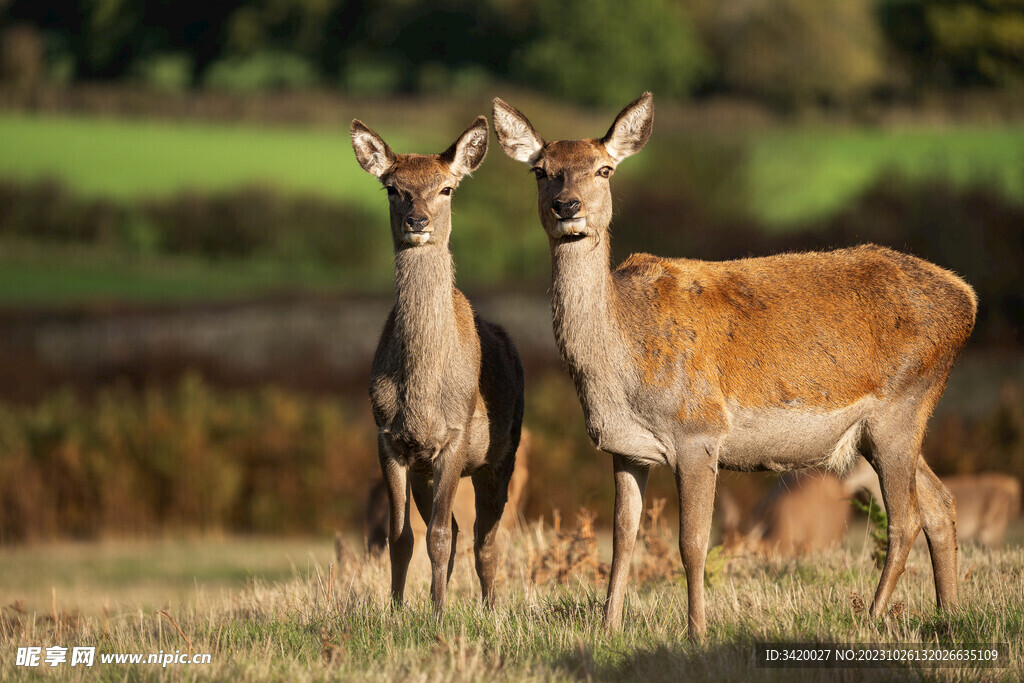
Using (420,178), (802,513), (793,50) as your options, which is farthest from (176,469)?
(793,50)

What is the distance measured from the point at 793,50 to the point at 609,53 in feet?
11.7

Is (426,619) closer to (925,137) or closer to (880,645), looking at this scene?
(880,645)

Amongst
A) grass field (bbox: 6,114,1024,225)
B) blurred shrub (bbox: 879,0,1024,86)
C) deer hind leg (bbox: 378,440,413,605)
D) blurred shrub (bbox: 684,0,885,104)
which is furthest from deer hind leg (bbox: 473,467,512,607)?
blurred shrub (bbox: 879,0,1024,86)

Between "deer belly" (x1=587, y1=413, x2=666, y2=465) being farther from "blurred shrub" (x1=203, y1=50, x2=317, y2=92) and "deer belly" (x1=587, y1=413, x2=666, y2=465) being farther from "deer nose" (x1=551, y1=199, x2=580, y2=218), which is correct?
"blurred shrub" (x1=203, y1=50, x2=317, y2=92)

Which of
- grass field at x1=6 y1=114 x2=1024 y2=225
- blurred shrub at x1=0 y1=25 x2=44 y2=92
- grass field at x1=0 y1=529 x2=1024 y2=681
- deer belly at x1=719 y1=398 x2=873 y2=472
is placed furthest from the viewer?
blurred shrub at x1=0 y1=25 x2=44 y2=92

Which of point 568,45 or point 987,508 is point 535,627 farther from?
point 568,45

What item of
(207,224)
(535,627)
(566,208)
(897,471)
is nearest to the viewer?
(535,627)

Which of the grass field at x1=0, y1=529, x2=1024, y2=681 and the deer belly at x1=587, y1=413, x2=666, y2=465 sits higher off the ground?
the deer belly at x1=587, y1=413, x2=666, y2=465

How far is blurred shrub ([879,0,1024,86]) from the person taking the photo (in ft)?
76.0

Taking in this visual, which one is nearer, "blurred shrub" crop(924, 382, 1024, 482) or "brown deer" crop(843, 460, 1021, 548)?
"brown deer" crop(843, 460, 1021, 548)

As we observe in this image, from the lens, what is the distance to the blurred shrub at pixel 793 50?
2411 centimetres

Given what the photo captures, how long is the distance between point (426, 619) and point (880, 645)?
2462mm

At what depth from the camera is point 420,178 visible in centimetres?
771

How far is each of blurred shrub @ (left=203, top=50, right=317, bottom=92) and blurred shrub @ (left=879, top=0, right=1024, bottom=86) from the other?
11868 mm
